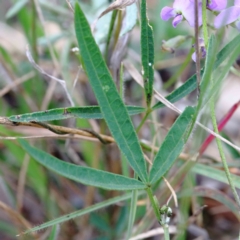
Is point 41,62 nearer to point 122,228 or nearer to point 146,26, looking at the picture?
point 122,228

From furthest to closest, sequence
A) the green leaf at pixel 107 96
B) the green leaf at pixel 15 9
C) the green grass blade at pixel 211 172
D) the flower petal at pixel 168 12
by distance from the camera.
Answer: the green leaf at pixel 15 9 < the green grass blade at pixel 211 172 < the flower petal at pixel 168 12 < the green leaf at pixel 107 96

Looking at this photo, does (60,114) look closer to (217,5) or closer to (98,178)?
(98,178)

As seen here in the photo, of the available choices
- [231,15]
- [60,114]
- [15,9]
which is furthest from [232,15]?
[15,9]

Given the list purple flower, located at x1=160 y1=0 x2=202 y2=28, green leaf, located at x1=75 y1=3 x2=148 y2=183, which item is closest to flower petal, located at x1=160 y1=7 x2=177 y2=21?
purple flower, located at x1=160 y1=0 x2=202 y2=28

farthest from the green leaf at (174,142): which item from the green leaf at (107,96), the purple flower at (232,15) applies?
the purple flower at (232,15)

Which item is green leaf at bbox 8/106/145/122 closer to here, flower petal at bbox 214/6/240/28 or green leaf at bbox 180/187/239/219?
flower petal at bbox 214/6/240/28

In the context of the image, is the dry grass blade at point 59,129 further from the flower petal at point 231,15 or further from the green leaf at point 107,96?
the flower petal at point 231,15
